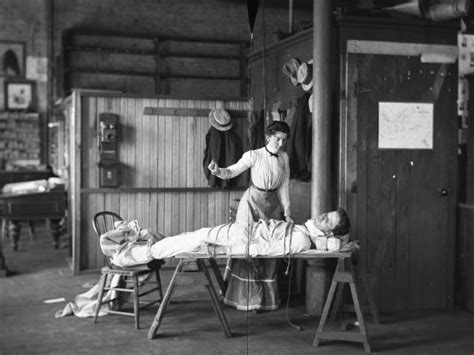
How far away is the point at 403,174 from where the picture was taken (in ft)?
17.5

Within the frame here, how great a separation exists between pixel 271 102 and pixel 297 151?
3.44 feet

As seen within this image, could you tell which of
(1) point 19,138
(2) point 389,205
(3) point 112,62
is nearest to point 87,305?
(2) point 389,205

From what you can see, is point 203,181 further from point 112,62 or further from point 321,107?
point 112,62

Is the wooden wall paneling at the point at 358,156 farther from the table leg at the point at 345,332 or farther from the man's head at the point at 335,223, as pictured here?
the table leg at the point at 345,332

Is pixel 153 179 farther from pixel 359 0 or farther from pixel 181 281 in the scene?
pixel 359 0

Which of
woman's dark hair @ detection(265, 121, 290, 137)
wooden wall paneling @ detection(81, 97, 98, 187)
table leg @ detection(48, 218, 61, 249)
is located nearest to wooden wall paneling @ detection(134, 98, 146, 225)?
wooden wall paneling @ detection(81, 97, 98, 187)

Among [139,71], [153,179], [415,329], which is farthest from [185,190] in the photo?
Answer: [139,71]

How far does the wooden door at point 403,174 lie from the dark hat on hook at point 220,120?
2103 mm

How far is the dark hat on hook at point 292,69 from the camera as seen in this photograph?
18.9 feet

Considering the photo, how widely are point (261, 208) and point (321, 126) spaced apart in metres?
0.85

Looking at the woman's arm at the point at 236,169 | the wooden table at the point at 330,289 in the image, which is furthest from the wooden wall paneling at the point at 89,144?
the wooden table at the point at 330,289

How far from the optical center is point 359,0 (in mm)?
11102

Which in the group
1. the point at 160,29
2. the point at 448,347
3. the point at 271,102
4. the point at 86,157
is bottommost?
the point at 448,347

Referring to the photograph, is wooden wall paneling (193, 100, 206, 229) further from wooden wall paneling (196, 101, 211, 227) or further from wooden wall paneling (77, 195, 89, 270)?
wooden wall paneling (77, 195, 89, 270)
